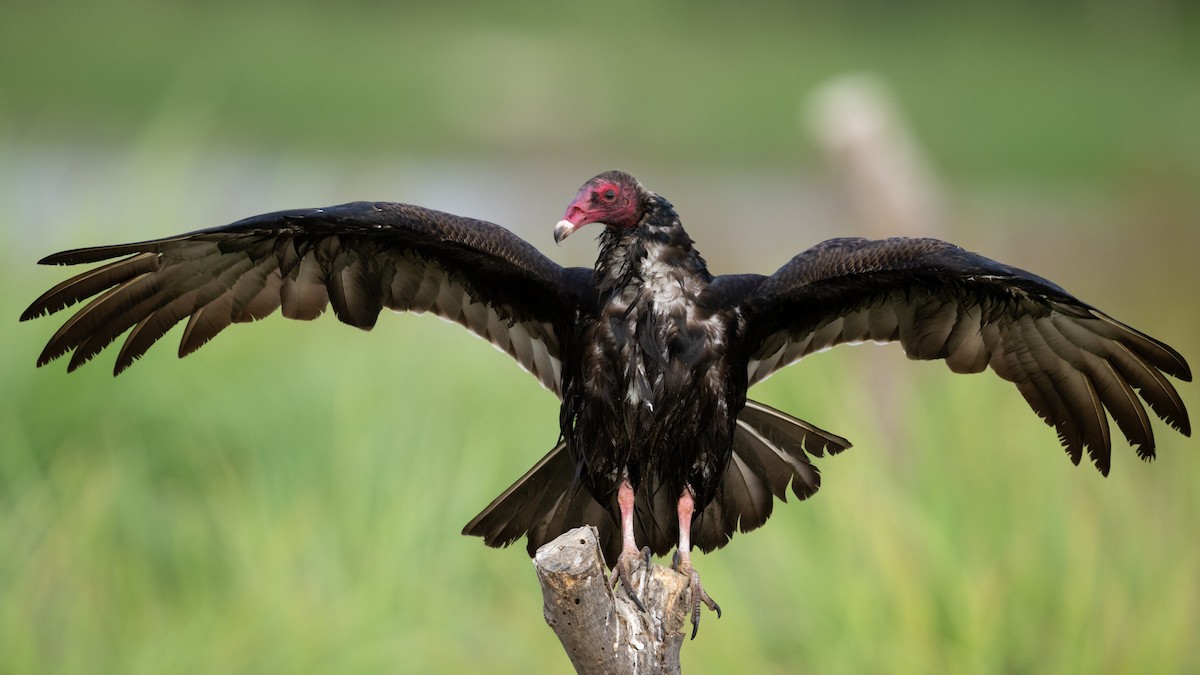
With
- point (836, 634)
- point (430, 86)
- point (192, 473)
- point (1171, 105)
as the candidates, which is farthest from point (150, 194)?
point (1171, 105)

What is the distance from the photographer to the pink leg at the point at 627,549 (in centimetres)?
511

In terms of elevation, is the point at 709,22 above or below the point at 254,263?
above

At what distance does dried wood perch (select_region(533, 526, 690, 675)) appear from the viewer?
4.34 metres

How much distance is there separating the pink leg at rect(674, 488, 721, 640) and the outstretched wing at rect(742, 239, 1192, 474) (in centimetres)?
55

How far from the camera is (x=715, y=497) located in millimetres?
5754

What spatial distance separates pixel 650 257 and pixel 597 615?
4.70ft

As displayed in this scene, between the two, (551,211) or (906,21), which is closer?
(551,211)

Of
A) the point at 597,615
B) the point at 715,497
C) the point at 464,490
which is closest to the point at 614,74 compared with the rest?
the point at 464,490

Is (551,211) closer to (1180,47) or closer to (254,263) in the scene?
(254,263)

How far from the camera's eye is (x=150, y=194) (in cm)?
838

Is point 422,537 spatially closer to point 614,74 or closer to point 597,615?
point 597,615

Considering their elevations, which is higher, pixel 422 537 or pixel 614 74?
pixel 614 74

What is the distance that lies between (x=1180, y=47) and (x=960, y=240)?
57.4 ft

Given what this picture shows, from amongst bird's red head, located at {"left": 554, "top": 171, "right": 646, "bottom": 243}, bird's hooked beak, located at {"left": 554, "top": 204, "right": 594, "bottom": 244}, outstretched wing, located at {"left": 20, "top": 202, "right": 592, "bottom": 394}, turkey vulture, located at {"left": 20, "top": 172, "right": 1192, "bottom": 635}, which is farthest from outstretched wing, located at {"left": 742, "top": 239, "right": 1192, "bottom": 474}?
outstretched wing, located at {"left": 20, "top": 202, "right": 592, "bottom": 394}
